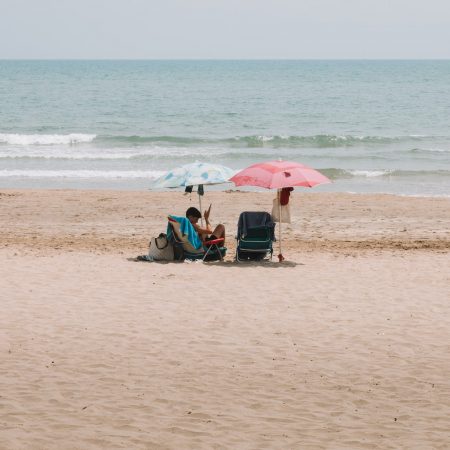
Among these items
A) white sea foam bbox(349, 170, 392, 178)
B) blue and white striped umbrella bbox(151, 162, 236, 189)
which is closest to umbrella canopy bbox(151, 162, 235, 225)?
blue and white striped umbrella bbox(151, 162, 236, 189)

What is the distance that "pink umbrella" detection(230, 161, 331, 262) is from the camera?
482 inches

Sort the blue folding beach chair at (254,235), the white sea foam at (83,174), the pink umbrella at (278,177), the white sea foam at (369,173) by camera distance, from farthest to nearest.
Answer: the white sea foam at (369,173) < the white sea foam at (83,174) < the blue folding beach chair at (254,235) < the pink umbrella at (278,177)

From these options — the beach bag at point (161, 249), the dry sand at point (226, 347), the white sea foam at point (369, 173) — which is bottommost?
the dry sand at point (226, 347)

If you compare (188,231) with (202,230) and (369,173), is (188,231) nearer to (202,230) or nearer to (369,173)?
(202,230)

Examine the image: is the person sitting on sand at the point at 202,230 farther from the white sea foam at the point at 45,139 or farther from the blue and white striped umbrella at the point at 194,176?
the white sea foam at the point at 45,139

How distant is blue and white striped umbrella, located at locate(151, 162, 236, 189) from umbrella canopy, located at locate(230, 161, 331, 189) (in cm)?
34

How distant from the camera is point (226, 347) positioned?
8.48m

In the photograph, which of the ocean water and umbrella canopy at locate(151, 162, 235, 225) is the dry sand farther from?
the ocean water

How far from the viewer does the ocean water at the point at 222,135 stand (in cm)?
2709

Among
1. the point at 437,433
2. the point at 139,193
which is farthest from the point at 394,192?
the point at 437,433

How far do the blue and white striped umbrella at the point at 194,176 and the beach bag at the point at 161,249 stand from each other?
794 mm

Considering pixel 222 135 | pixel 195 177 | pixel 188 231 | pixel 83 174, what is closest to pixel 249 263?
pixel 188 231

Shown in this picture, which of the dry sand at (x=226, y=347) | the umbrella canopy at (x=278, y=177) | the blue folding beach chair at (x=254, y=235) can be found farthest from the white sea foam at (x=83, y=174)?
the umbrella canopy at (x=278, y=177)

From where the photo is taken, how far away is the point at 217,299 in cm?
1046
